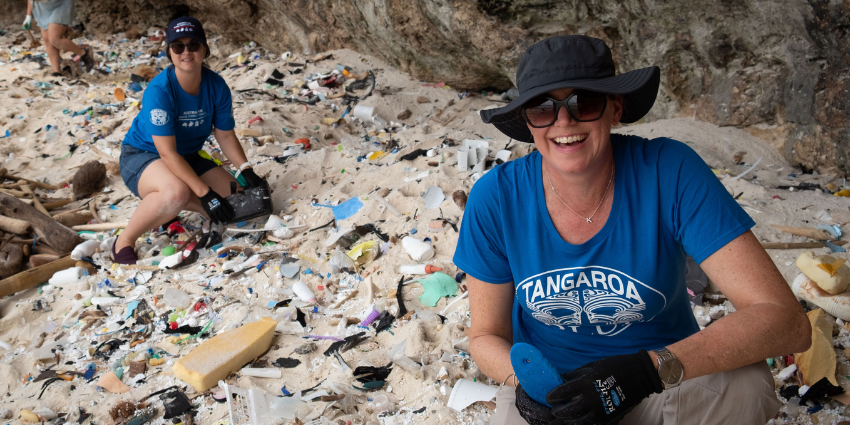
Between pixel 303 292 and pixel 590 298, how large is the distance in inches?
89.6

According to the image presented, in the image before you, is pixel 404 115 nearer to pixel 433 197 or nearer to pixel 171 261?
pixel 433 197

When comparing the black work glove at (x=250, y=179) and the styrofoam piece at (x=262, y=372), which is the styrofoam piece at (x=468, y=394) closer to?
the styrofoam piece at (x=262, y=372)

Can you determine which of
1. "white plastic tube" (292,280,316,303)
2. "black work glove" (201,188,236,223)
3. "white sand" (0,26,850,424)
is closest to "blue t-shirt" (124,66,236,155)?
"black work glove" (201,188,236,223)

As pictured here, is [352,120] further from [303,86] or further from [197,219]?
[197,219]

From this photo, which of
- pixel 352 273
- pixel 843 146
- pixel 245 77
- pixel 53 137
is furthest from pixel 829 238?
pixel 53 137

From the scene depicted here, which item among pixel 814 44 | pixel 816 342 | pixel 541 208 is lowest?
pixel 816 342

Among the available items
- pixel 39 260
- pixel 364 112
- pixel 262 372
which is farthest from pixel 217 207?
pixel 364 112

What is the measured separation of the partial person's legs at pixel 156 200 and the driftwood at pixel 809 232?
14.2 ft

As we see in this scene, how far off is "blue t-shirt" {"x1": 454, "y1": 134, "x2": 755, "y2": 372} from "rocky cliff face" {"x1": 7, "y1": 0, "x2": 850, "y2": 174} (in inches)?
108

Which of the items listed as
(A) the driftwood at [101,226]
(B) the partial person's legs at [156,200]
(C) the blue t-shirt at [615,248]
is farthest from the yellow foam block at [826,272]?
(A) the driftwood at [101,226]

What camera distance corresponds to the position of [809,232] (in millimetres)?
3359

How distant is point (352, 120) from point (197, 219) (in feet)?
7.85

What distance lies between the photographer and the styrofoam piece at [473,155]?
470 centimetres

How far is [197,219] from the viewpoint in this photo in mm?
5141
